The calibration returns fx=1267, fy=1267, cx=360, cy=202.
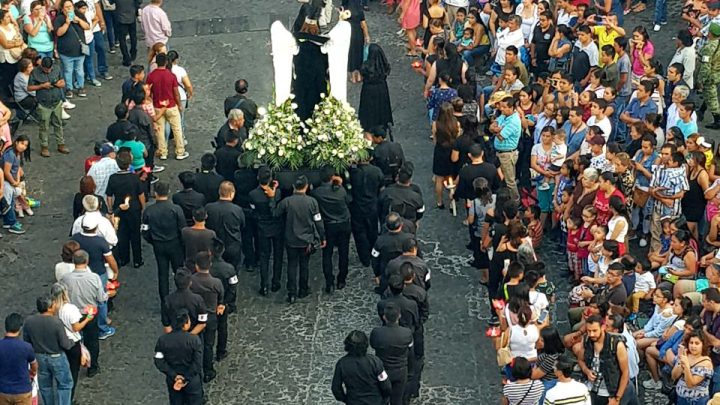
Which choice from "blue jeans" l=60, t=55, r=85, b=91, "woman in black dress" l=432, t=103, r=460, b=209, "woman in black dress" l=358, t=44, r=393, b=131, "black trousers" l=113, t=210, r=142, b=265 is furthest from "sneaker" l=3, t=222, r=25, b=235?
"woman in black dress" l=432, t=103, r=460, b=209

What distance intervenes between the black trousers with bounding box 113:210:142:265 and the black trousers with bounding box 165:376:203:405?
3599 millimetres

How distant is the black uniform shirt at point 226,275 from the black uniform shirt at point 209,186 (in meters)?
1.68

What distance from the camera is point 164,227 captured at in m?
15.4

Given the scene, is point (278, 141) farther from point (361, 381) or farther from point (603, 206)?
point (361, 381)

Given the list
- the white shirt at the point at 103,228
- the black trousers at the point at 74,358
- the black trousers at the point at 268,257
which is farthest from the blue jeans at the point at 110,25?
the black trousers at the point at 74,358

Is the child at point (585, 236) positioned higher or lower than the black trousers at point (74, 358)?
higher

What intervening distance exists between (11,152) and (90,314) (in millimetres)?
4192

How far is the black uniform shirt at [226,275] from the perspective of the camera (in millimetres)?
14391

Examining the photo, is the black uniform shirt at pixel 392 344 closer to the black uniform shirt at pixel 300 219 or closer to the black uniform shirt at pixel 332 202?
the black uniform shirt at pixel 300 219

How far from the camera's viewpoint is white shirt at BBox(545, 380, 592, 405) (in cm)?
1177

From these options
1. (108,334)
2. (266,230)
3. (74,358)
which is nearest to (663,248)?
(266,230)

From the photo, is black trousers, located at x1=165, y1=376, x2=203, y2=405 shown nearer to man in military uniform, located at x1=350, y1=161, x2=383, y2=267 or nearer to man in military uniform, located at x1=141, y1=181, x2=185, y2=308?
man in military uniform, located at x1=141, y1=181, x2=185, y2=308

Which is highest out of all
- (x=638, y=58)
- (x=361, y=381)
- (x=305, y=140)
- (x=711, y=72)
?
(x=638, y=58)

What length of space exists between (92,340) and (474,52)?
9.58m
